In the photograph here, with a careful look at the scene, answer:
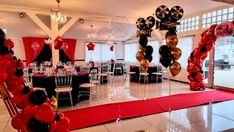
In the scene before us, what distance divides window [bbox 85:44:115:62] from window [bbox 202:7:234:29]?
7.15 metres

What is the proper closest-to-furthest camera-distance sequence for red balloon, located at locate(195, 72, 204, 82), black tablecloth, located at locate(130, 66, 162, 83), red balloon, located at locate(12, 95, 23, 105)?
1. red balloon, located at locate(12, 95, 23, 105)
2. red balloon, located at locate(195, 72, 204, 82)
3. black tablecloth, located at locate(130, 66, 162, 83)

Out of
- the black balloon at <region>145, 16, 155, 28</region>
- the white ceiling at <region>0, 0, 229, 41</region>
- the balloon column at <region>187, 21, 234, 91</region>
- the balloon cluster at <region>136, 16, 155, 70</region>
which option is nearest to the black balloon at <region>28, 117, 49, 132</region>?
the balloon cluster at <region>136, 16, 155, 70</region>

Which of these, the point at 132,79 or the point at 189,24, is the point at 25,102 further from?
the point at 189,24

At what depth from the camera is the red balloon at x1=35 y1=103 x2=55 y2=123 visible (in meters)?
1.94

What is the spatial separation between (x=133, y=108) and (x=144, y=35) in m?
1.90

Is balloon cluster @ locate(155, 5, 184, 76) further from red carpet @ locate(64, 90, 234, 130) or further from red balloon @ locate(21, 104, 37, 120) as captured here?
red balloon @ locate(21, 104, 37, 120)

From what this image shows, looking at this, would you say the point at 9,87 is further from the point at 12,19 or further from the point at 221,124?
the point at 12,19

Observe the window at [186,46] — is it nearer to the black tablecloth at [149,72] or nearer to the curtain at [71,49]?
the black tablecloth at [149,72]

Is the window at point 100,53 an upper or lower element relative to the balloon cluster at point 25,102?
upper

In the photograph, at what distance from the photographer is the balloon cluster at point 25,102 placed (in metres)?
1.94

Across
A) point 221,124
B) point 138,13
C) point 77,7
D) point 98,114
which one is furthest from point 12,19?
point 221,124

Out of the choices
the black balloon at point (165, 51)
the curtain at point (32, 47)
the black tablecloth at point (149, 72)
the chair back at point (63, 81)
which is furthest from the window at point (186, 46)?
the curtain at point (32, 47)

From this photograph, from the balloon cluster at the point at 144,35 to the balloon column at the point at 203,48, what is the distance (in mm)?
2109

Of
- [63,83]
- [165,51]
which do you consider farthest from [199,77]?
[63,83]
